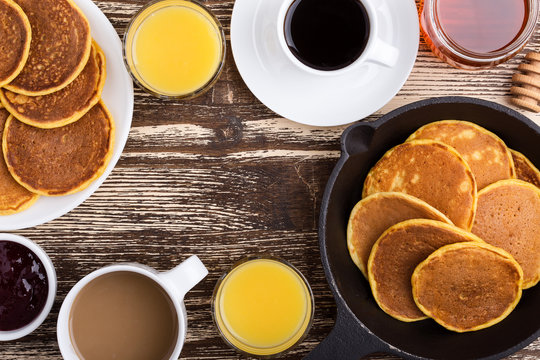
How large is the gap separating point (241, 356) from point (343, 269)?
1.32 feet

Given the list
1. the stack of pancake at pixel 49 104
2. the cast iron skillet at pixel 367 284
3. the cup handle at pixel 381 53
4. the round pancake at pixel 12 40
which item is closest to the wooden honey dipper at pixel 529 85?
the cast iron skillet at pixel 367 284

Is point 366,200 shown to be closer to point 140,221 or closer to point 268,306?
point 268,306

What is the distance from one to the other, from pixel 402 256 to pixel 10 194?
3.45 feet

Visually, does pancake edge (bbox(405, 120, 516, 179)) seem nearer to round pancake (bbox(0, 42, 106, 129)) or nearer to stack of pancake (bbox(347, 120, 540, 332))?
stack of pancake (bbox(347, 120, 540, 332))

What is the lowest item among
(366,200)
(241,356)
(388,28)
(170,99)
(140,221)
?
(241,356)

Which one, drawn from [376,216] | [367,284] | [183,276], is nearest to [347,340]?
[367,284]

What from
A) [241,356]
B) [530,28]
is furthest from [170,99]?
[530,28]

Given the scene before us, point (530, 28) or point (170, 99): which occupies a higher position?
point (530, 28)

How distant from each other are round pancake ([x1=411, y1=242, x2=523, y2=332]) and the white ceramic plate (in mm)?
860

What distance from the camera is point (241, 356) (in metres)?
1.52

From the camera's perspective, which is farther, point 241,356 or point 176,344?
point 241,356

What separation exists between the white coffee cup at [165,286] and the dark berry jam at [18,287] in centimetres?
14

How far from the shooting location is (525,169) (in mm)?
1428

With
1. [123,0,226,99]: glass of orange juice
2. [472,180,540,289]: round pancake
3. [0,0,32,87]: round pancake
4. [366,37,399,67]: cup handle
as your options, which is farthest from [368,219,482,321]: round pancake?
[0,0,32,87]: round pancake
